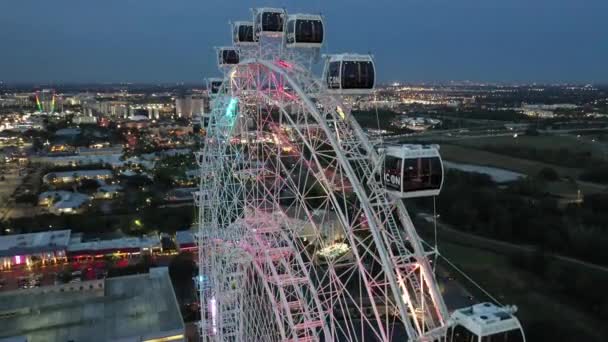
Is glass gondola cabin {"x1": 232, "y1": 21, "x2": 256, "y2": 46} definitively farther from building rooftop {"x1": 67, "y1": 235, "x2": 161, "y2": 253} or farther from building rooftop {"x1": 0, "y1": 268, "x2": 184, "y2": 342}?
building rooftop {"x1": 67, "y1": 235, "x2": 161, "y2": 253}

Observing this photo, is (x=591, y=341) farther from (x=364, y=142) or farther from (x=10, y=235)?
(x=10, y=235)

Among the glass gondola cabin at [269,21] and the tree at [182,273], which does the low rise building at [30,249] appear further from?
the glass gondola cabin at [269,21]

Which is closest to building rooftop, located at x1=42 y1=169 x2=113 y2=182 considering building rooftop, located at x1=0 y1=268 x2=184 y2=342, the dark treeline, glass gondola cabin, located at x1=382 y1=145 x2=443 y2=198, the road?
building rooftop, located at x1=0 y1=268 x2=184 y2=342

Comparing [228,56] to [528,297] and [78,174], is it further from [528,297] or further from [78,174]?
[78,174]

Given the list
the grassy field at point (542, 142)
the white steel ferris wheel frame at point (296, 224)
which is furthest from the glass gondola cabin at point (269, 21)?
the grassy field at point (542, 142)

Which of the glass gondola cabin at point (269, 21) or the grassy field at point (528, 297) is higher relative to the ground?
the glass gondola cabin at point (269, 21)

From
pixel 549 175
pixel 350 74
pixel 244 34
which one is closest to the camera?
pixel 350 74

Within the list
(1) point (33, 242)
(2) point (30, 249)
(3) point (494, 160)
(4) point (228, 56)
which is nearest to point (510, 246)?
(3) point (494, 160)
